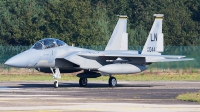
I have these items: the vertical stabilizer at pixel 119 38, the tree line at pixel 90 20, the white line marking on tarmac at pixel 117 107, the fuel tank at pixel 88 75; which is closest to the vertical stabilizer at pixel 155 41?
the vertical stabilizer at pixel 119 38

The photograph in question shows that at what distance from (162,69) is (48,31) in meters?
18.0

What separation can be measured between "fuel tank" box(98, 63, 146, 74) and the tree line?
99.5ft

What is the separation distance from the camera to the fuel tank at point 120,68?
3020cm

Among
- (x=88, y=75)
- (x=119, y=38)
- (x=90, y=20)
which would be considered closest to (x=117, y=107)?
(x=88, y=75)

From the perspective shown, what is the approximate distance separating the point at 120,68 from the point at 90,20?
120 ft

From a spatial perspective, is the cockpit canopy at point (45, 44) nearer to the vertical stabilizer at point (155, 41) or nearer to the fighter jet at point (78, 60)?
the fighter jet at point (78, 60)

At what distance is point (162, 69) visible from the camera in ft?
158

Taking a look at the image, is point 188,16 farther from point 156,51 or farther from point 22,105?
point 22,105

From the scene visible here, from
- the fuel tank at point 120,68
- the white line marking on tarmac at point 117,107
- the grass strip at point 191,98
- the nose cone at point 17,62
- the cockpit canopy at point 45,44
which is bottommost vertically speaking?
the white line marking on tarmac at point 117,107

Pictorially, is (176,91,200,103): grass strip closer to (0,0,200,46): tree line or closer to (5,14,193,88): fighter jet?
(5,14,193,88): fighter jet

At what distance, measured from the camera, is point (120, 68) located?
3084cm

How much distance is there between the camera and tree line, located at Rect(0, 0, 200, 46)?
63375 mm

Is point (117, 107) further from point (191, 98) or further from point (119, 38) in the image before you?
point (119, 38)

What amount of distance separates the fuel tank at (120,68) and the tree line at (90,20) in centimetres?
3034
